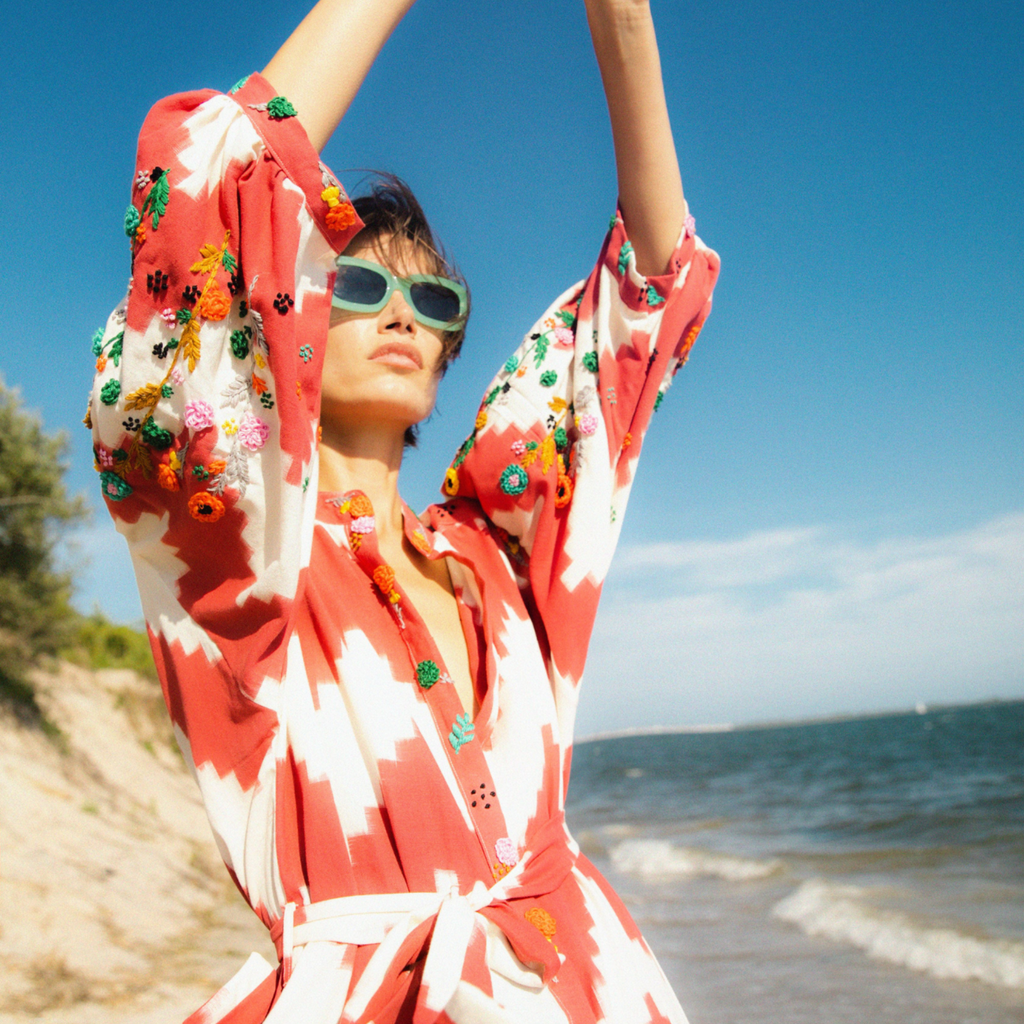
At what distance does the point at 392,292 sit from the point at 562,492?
17.8 inches

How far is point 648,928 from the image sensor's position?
7.48 metres

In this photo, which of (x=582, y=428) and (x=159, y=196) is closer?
(x=159, y=196)

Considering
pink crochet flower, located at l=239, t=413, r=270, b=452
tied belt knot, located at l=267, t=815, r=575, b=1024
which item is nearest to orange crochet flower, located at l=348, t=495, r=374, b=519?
pink crochet flower, located at l=239, t=413, r=270, b=452

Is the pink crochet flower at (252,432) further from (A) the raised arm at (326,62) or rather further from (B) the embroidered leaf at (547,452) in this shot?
(B) the embroidered leaf at (547,452)

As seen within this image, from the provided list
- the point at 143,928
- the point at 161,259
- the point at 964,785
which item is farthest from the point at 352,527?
the point at 964,785

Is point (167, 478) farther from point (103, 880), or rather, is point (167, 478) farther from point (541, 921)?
point (103, 880)

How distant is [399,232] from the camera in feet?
5.24

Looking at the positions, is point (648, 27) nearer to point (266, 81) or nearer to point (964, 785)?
point (266, 81)

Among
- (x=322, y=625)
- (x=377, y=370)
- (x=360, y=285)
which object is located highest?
(x=360, y=285)

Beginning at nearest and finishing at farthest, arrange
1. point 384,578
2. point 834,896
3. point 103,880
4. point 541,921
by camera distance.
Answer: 1. point 541,921
2. point 384,578
3. point 103,880
4. point 834,896

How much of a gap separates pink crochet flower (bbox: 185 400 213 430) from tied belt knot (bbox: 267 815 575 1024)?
615 mm

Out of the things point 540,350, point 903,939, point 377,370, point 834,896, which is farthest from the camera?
point 834,896

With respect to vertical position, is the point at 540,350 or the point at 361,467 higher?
the point at 540,350

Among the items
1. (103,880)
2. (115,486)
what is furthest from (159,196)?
(103,880)
